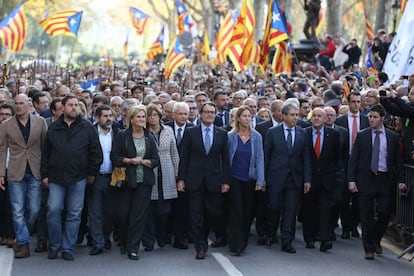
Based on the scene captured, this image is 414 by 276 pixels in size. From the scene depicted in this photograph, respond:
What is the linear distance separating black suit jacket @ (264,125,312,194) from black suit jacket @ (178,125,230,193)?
2.64 feet

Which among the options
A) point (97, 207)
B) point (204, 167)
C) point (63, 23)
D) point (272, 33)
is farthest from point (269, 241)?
point (63, 23)

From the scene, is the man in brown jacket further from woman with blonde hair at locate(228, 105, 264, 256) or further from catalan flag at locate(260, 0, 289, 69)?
catalan flag at locate(260, 0, 289, 69)

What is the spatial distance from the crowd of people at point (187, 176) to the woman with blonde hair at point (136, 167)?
14mm

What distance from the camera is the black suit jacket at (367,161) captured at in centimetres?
1334

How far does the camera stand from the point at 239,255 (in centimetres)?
1338

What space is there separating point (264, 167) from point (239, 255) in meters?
1.35

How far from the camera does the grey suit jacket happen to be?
1305 centimetres

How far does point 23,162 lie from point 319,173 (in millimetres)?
4006

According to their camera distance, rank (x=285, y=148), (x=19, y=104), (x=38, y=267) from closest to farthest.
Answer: (x=38, y=267) → (x=19, y=104) → (x=285, y=148)

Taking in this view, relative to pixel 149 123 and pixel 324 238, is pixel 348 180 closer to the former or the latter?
pixel 324 238

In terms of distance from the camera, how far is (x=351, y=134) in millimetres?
15219

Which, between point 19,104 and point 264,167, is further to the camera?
point 264,167

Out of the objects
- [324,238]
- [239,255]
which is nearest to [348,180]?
[324,238]

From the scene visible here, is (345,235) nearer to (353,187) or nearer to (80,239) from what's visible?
(353,187)
